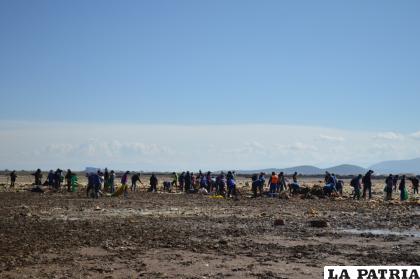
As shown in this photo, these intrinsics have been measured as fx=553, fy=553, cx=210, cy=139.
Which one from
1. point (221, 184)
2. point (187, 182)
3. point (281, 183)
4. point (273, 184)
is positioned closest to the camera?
point (273, 184)

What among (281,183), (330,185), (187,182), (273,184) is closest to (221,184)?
(273,184)

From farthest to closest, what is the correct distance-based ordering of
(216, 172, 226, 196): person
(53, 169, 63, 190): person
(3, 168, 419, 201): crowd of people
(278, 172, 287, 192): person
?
(53, 169, 63, 190): person → (278, 172, 287, 192): person → (216, 172, 226, 196): person → (3, 168, 419, 201): crowd of people

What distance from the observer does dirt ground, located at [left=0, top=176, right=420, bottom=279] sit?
479 inches

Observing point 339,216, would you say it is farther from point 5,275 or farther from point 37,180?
point 37,180

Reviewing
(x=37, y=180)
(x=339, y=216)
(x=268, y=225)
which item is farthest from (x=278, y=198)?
(x=37, y=180)

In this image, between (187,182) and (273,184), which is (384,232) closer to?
(273,184)

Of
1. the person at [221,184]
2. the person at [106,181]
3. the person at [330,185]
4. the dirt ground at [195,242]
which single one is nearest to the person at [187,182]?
the person at [221,184]

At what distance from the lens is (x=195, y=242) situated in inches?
627

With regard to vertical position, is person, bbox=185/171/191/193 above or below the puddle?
above

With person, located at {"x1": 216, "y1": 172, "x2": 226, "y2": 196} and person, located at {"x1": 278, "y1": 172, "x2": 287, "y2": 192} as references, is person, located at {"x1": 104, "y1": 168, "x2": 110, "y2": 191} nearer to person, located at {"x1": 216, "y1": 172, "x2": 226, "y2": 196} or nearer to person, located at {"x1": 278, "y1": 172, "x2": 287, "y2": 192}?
person, located at {"x1": 216, "y1": 172, "x2": 226, "y2": 196}

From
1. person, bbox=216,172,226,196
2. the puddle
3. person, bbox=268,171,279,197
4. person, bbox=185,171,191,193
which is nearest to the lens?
the puddle

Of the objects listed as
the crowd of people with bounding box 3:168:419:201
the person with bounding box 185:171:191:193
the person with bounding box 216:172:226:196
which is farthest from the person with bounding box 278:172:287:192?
the person with bounding box 185:171:191:193

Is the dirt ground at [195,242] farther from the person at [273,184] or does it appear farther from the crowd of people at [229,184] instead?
the person at [273,184]

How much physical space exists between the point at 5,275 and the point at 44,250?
112 inches
